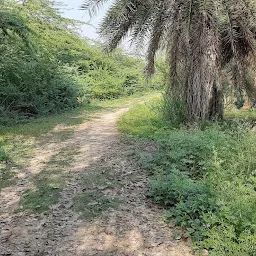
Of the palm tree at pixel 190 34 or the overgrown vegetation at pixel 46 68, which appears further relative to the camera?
the overgrown vegetation at pixel 46 68

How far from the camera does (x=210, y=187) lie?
4.55 meters

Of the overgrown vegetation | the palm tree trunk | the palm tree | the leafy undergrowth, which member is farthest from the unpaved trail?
the overgrown vegetation

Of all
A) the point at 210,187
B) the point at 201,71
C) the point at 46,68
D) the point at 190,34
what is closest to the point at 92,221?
the point at 210,187

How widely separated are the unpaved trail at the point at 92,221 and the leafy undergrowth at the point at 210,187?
0.25m

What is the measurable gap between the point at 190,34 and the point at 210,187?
16.4 feet

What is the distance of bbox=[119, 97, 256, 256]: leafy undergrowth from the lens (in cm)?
358

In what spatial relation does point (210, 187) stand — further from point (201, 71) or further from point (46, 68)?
point (46, 68)

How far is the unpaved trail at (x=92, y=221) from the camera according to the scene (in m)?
3.64

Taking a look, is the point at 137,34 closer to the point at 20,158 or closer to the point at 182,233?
the point at 20,158

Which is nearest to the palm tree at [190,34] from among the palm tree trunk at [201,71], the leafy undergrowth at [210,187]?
the palm tree trunk at [201,71]

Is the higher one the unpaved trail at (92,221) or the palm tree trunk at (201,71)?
the palm tree trunk at (201,71)

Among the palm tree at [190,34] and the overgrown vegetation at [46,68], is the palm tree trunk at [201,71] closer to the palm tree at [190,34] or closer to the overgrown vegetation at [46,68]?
the palm tree at [190,34]

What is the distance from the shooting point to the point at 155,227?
4.10 metres

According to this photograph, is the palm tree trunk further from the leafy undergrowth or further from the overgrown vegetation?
the overgrown vegetation
